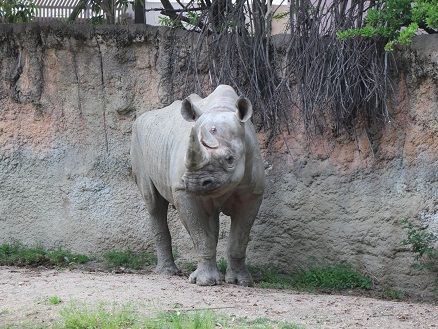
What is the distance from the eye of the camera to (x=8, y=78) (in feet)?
34.9

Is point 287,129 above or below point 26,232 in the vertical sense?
above

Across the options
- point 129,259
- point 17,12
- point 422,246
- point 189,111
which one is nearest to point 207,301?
point 189,111

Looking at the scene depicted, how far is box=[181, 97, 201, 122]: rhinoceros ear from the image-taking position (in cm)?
830

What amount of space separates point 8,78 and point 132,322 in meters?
4.78

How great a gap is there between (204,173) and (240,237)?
1.05 metres

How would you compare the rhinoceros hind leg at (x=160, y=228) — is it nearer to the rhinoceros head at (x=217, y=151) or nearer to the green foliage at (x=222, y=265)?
the green foliage at (x=222, y=265)

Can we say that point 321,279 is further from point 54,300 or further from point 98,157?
point 54,300

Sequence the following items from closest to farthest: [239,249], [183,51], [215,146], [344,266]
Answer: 1. [215,146]
2. [239,249]
3. [344,266]
4. [183,51]

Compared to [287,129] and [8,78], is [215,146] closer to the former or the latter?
[287,129]

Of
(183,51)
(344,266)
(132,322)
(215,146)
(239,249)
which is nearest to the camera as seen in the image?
(132,322)

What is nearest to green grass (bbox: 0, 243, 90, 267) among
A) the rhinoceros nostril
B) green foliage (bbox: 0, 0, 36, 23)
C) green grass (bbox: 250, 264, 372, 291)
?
green grass (bbox: 250, 264, 372, 291)

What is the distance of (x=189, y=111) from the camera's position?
8359mm

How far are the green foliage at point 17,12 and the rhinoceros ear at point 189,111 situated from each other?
342 centimetres

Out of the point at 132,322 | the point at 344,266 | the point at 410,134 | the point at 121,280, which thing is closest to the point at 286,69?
the point at 410,134
